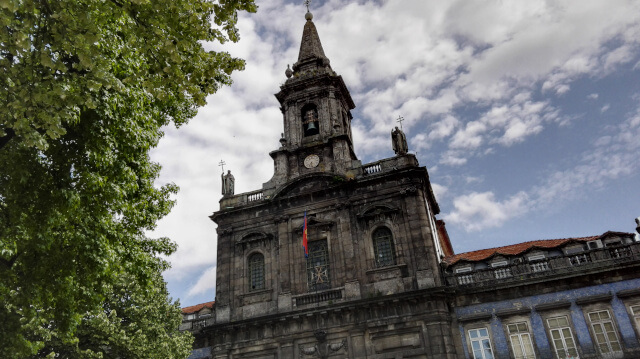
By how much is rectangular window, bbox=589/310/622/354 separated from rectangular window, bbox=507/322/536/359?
Result: 8.61 ft

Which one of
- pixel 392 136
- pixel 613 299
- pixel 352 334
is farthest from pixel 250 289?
pixel 613 299

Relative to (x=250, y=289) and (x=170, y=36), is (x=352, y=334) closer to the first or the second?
(x=250, y=289)

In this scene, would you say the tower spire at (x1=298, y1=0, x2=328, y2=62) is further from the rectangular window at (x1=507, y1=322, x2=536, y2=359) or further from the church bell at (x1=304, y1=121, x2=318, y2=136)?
the rectangular window at (x1=507, y1=322, x2=536, y2=359)

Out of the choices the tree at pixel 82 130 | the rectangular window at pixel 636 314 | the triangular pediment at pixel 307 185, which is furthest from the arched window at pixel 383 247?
the tree at pixel 82 130

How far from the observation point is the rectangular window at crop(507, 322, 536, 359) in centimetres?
2089

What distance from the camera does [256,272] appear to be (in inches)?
1025

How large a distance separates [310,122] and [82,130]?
20154mm

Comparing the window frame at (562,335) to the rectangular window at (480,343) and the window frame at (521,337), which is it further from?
the rectangular window at (480,343)

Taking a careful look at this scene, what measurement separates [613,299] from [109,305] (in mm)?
20977

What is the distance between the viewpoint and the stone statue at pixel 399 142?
87.9 feet

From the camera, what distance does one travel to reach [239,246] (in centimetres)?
2672

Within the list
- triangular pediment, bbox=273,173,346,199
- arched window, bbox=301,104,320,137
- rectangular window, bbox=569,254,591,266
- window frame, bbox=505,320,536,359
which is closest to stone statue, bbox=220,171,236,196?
triangular pediment, bbox=273,173,346,199

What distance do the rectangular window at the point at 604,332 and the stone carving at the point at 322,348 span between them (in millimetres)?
10693

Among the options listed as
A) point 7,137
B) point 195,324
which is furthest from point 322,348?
point 7,137
